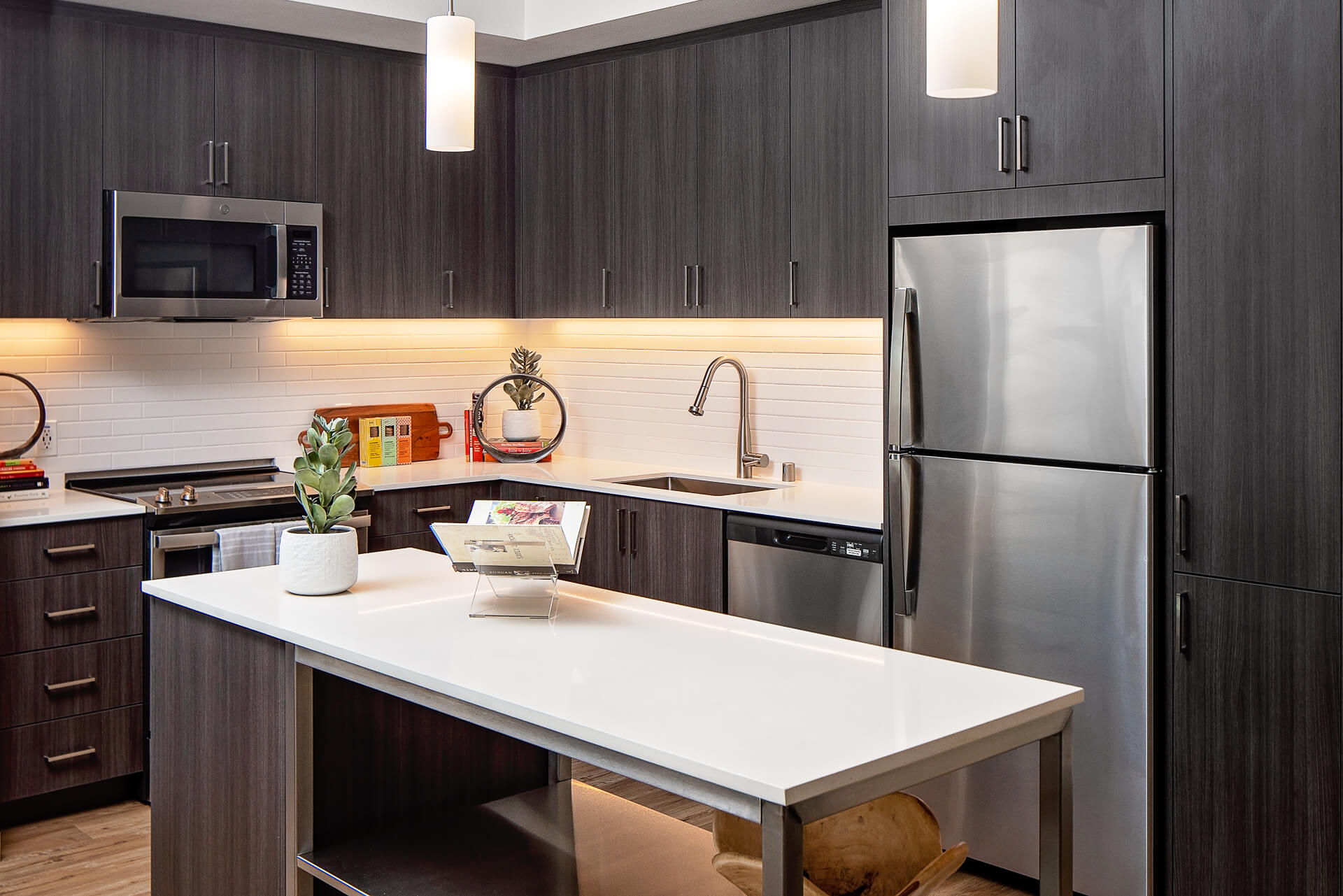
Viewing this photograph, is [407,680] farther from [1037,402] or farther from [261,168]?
[261,168]

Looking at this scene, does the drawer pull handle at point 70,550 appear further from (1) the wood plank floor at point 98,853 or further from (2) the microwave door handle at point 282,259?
(2) the microwave door handle at point 282,259

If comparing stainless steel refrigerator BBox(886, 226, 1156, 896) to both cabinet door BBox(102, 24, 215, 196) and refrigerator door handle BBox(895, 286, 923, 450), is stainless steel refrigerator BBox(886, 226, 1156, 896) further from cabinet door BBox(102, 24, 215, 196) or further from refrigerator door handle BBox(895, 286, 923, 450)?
cabinet door BBox(102, 24, 215, 196)

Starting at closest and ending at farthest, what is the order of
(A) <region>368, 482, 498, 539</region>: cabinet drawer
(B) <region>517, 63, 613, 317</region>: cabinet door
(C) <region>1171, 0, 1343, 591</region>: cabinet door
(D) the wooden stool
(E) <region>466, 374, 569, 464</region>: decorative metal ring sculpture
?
(D) the wooden stool < (C) <region>1171, 0, 1343, 591</region>: cabinet door < (A) <region>368, 482, 498, 539</region>: cabinet drawer < (B) <region>517, 63, 613, 317</region>: cabinet door < (E) <region>466, 374, 569, 464</region>: decorative metal ring sculpture

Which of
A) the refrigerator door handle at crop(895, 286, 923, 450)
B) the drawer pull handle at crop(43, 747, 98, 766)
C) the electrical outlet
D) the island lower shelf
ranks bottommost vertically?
the drawer pull handle at crop(43, 747, 98, 766)

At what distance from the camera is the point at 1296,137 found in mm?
2922

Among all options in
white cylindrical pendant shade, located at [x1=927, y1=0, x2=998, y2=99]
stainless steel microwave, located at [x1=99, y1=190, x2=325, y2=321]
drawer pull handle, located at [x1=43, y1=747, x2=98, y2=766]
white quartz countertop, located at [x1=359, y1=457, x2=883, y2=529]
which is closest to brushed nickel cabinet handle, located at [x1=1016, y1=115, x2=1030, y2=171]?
white quartz countertop, located at [x1=359, y1=457, x2=883, y2=529]

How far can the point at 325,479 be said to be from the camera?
8.95 ft

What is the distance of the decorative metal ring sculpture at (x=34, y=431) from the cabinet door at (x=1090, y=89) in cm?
328

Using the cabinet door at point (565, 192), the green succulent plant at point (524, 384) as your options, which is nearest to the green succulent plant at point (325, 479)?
the cabinet door at point (565, 192)

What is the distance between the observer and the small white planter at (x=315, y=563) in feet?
9.05

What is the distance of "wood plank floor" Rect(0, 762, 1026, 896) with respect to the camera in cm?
→ 355

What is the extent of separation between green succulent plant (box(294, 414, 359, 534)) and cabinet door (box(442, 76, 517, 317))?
8.59 feet

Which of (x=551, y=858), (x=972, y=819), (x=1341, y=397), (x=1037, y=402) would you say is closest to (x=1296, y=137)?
(x=1341, y=397)

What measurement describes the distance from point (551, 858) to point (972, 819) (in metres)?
1.51
